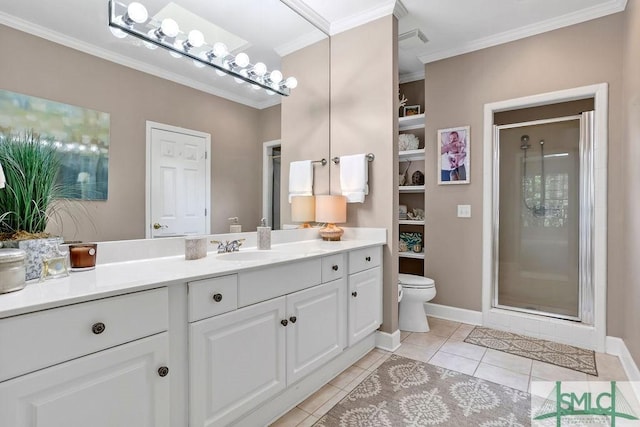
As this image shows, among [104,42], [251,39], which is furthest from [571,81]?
Result: [104,42]

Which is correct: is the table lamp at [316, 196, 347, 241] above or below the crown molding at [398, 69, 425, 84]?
below

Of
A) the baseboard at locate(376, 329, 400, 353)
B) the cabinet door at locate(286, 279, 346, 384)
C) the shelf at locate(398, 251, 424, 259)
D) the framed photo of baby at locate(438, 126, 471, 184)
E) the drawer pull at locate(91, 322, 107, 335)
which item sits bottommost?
the baseboard at locate(376, 329, 400, 353)

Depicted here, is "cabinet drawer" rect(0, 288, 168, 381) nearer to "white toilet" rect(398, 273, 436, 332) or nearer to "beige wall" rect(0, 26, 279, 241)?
"beige wall" rect(0, 26, 279, 241)

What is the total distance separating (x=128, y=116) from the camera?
1528mm

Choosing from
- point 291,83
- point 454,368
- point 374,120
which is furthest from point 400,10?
point 454,368

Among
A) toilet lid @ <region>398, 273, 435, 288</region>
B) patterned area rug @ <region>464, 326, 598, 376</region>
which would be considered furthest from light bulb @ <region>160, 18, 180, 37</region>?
patterned area rug @ <region>464, 326, 598, 376</region>

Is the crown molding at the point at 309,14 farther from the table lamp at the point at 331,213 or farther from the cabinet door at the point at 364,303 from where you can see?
the cabinet door at the point at 364,303

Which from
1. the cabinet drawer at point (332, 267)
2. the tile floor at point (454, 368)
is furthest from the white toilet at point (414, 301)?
the cabinet drawer at point (332, 267)

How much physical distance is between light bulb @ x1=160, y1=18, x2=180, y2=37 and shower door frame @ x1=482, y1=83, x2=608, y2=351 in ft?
8.32

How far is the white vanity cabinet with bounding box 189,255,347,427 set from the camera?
4.06ft

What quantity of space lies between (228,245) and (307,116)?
127 centimetres

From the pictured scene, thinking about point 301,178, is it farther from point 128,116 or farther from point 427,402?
point 427,402

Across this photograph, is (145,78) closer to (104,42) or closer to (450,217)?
(104,42)

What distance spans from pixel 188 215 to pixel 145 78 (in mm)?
726
